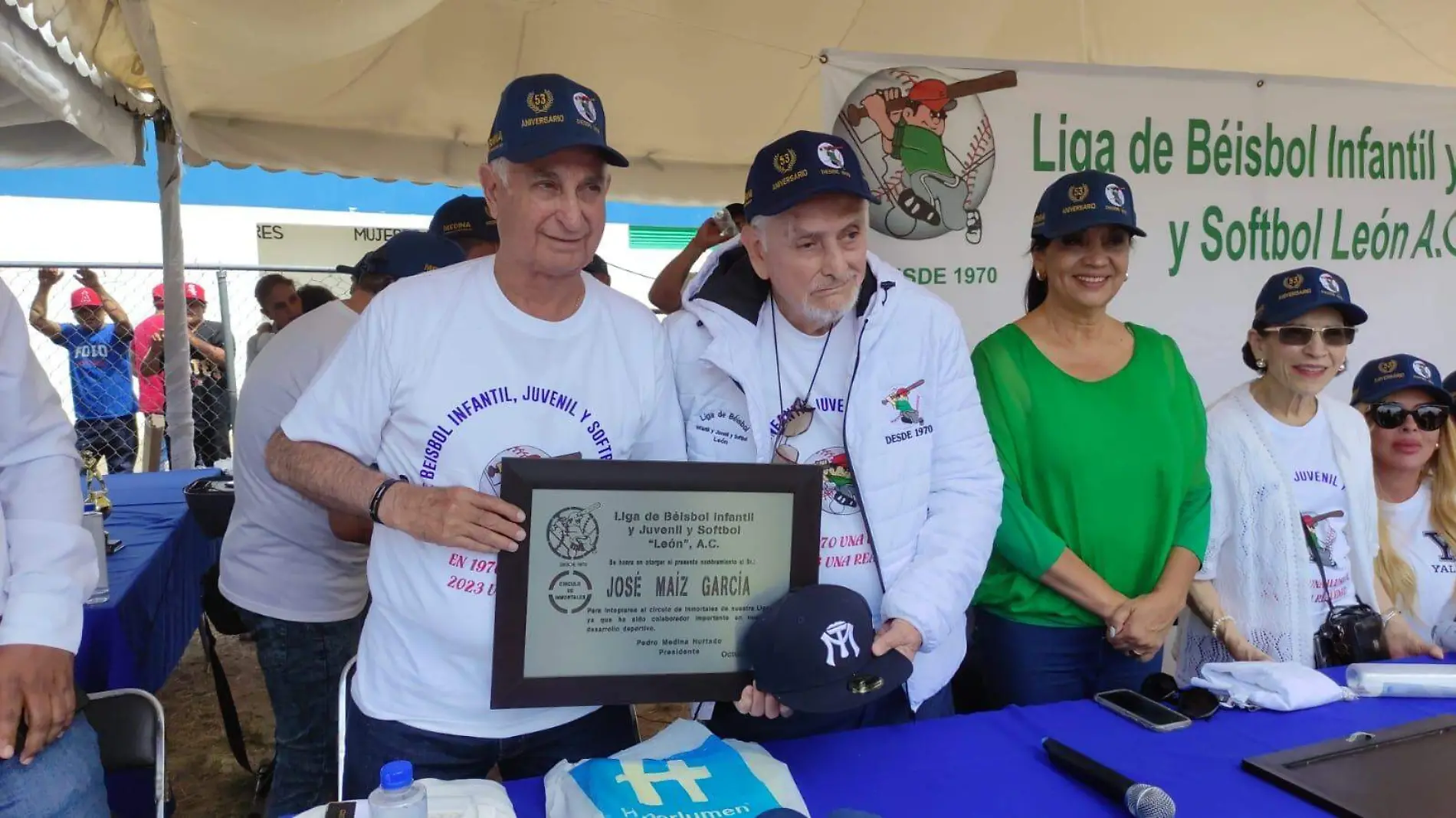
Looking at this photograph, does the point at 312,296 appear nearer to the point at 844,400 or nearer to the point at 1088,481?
the point at 844,400

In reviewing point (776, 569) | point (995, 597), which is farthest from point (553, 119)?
point (995, 597)

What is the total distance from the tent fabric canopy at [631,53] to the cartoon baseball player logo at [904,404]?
110 inches

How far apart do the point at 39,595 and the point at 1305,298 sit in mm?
3089

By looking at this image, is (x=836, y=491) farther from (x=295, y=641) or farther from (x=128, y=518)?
(x=128, y=518)

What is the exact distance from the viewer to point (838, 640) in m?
1.50

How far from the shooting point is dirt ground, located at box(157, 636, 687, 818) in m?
3.72

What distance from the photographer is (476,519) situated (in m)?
1.51

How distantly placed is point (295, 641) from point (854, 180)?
2.28 m

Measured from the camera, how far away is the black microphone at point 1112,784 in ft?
4.75

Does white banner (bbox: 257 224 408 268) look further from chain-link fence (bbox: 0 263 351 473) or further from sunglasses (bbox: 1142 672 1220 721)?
sunglasses (bbox: 1142 672 1220 721)

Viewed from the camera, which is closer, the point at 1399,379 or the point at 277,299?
the point at 1399,379

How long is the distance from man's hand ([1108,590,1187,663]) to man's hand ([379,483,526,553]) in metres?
1.56

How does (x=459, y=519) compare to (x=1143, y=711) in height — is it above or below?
above

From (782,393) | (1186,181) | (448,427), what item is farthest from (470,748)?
(1186,181)
